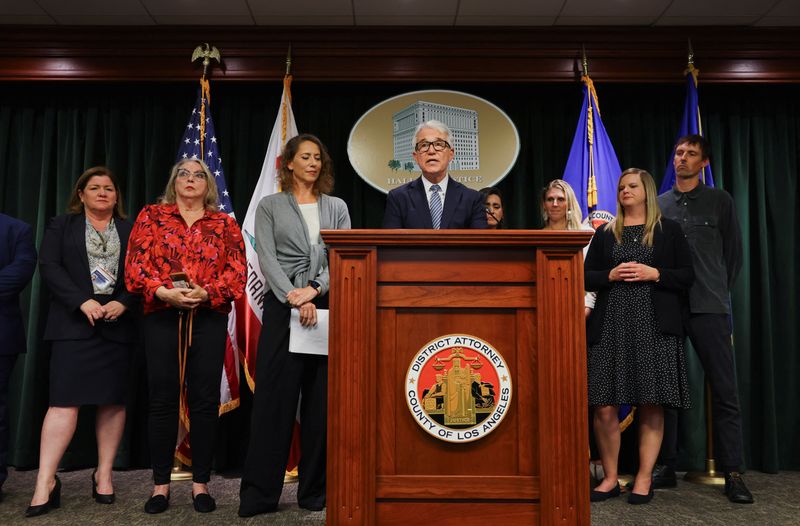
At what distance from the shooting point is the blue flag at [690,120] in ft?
12.1

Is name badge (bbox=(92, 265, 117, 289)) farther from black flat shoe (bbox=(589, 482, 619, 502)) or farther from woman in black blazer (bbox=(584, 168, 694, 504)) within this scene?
black flat shoe (bbox=(589, 482, 619, 502))

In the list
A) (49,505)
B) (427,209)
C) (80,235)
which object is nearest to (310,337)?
(427,209)

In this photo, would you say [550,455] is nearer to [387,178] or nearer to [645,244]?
[645,244]

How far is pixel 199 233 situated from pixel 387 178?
1.48m

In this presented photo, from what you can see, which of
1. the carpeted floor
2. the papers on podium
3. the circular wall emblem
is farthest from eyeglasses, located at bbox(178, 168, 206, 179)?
the circular wall emblem

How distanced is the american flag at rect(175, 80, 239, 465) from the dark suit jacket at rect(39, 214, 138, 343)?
69 centimetres

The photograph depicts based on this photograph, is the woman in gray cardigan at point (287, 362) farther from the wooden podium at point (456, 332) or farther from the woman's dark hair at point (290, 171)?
the wooden podium at point (456, 332)

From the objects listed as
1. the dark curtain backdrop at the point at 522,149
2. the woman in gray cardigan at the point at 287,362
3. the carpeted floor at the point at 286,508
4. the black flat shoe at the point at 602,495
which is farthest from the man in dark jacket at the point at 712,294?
the woman in gray cardigan at the point at 287,362

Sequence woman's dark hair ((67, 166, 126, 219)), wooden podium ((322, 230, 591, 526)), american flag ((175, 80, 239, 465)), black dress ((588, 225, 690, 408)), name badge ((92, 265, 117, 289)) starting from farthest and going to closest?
american flag ((175, 80, 239, 465))
woman's dark hair ((67, 166, 126, 219))
name badge ((92, 265, 117, 289))
black dress ((588, 225, 690, 408))
wooden podium ((322, 230, 591, 526))

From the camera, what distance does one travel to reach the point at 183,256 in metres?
2.67

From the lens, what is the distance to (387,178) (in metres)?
3.93

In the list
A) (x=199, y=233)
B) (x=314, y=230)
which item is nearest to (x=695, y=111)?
(x=314, y=230)

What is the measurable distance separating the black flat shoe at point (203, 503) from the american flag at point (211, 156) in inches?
34.3

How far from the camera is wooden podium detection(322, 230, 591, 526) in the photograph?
1.55 meters
